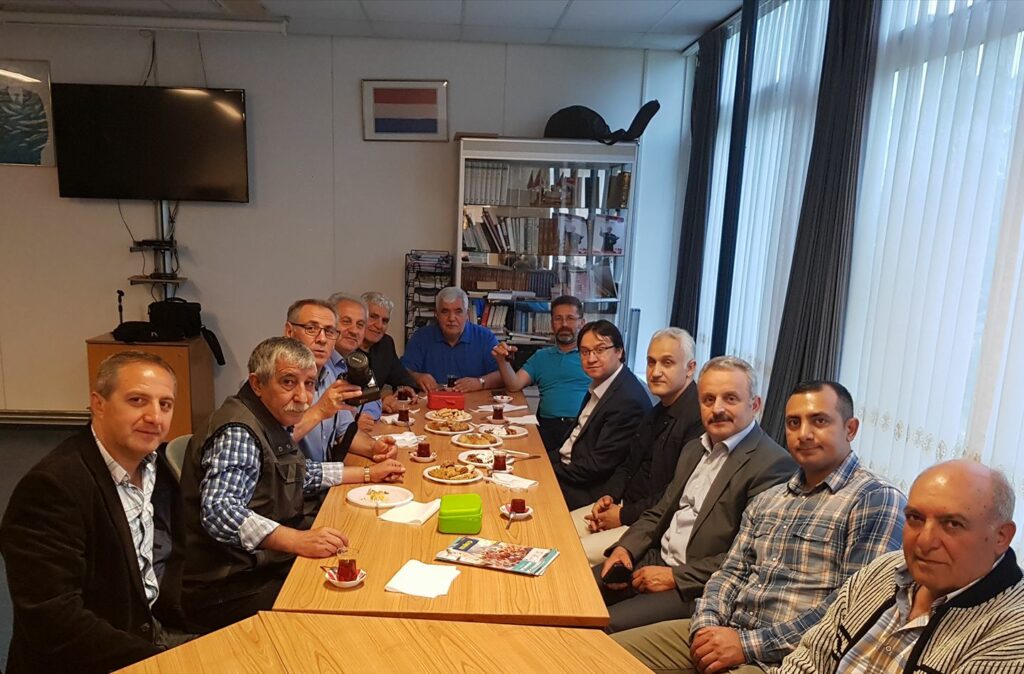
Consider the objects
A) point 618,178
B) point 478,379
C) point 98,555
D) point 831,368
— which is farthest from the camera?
point 618,178

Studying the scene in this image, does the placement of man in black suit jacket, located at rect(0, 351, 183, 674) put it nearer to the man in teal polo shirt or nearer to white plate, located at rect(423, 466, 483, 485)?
white plate, located at rect(423, 466, 483, 485)

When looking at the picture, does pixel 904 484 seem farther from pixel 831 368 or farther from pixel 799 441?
pixel 799 441

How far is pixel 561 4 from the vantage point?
4613 mm

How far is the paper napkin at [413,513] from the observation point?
7.57 feet

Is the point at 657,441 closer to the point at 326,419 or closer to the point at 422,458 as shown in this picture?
the point at 422,458

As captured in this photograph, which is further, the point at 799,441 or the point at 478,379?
the point at 478,379

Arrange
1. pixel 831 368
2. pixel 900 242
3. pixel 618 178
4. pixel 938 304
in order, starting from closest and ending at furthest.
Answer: pixel 938 304 < pixel 900 242 < pixel 831 368 < pixel 618 178

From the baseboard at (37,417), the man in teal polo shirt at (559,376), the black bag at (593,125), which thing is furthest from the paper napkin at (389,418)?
the baseboard at (37,417)

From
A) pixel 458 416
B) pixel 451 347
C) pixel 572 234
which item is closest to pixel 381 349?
pixel 451 347

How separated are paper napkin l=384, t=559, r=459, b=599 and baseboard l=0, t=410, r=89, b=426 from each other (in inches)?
199

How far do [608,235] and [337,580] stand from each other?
13.8 ft

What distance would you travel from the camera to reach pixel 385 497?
2.50 m

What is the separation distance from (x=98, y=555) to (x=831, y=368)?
289cm

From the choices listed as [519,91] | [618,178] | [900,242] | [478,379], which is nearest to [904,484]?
[900,242]
